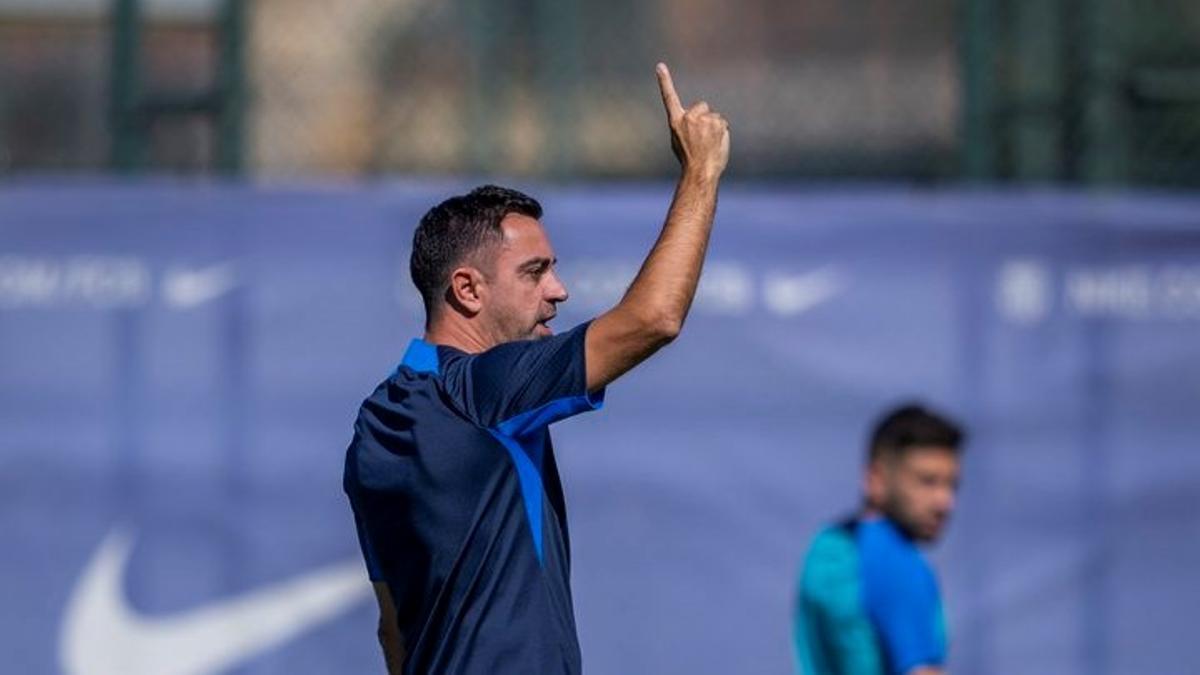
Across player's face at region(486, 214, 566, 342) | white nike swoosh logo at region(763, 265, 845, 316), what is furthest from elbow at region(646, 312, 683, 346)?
white nike swoosh logo at region(763, 265, 845, 316)

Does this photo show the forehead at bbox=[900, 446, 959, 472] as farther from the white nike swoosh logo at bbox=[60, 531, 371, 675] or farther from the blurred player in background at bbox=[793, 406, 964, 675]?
the white nike swoosh logo at bbox=[60, 531, 371, 675]

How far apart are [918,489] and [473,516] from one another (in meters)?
2.15

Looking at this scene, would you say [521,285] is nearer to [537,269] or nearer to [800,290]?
[537,269]

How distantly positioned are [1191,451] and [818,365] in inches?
48.6

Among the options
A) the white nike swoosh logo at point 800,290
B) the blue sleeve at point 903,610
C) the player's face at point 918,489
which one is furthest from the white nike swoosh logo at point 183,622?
the blue sleeve at point 903,610

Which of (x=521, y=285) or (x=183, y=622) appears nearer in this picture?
(x=521, y=285)

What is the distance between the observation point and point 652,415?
7.15 metres

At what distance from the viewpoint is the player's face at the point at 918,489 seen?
5.61m

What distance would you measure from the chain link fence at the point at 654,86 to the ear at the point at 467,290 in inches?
155

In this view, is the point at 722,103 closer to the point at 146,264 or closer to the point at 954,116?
the point at 954,116

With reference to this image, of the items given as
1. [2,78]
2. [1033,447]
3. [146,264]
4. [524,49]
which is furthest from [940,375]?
[2,78]

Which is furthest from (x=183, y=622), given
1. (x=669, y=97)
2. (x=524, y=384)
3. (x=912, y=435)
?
(x=669, y=97)

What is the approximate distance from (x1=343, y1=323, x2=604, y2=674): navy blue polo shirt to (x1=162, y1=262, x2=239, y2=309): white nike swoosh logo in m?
3.34

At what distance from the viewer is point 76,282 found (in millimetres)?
7039
